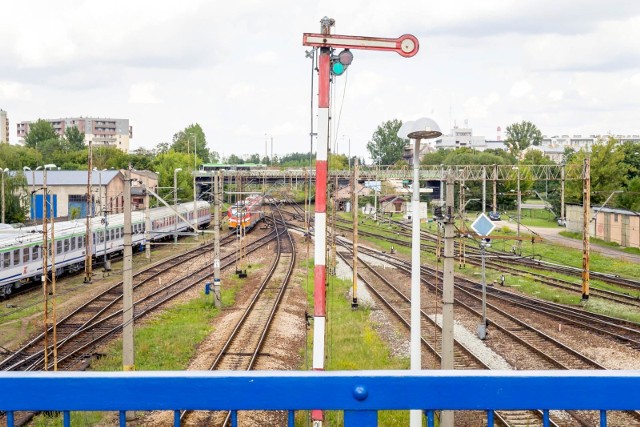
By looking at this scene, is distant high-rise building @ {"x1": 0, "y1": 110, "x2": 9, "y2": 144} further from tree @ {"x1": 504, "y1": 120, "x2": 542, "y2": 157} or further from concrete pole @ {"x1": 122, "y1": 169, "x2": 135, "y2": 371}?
concrete pole @ {"x1": 122, "y1": 169, "x2": 135, "y2": 371}

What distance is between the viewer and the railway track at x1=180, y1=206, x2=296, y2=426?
16.0 metres

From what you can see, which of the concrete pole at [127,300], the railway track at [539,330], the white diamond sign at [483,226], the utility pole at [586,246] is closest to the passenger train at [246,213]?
the railway track at [539,330]

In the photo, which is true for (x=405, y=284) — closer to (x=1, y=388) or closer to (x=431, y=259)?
(x=431, y=259)

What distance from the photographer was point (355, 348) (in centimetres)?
1773

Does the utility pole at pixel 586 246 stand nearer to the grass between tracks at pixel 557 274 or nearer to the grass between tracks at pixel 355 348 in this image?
the grass between tracks at pixel 557 274

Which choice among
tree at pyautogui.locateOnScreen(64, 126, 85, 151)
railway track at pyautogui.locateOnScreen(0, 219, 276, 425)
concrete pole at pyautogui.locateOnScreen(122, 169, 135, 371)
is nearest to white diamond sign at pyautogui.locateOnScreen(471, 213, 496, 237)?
concrete pole at pyautogui.locateOnScreen(122, 169, 135, 371)

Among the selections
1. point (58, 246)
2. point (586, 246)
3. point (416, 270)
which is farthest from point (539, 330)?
point (58, 246)

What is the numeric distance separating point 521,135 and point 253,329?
333 feet

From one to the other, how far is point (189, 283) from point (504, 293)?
12873 millimetres

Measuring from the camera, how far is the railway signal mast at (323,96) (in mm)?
7832

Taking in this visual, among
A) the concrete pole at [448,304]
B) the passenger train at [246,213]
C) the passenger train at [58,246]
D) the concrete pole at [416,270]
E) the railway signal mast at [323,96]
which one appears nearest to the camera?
the railway signal mast at [323,96]

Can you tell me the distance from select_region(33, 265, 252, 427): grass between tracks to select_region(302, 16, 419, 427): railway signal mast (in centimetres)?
470

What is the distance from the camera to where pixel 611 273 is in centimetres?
3322

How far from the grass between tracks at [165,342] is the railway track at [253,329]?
880mm
